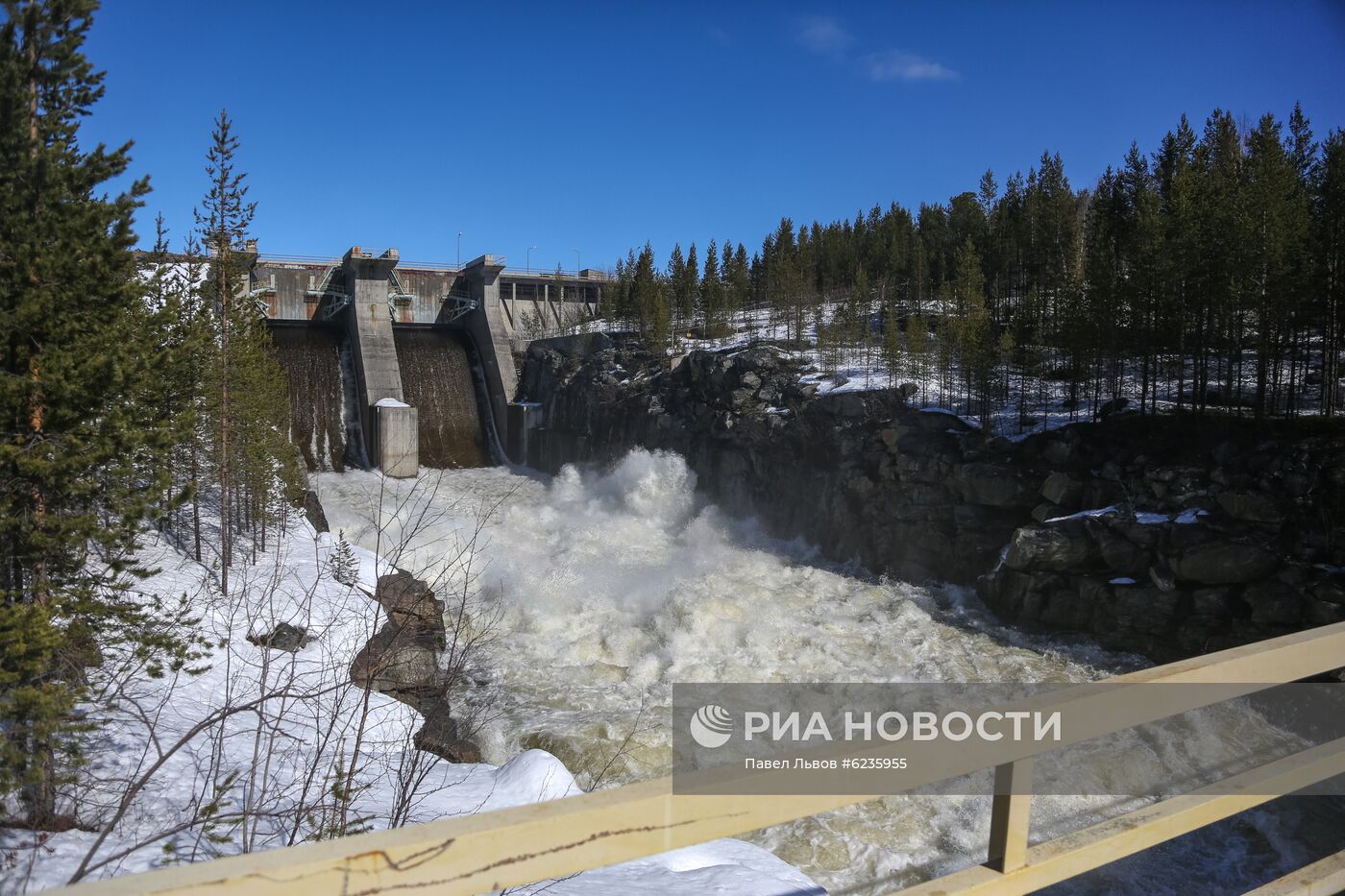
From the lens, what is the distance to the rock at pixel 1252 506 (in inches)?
552

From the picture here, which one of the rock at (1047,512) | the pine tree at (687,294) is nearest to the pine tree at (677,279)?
the pine tree at (687,294)

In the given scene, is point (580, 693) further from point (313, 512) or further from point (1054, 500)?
point (313, 512)

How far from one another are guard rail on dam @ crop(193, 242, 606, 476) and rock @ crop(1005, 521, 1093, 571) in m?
21.1

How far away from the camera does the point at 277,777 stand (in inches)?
267

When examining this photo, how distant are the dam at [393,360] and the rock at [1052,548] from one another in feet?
69.1

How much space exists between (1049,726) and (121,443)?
32.7 feet

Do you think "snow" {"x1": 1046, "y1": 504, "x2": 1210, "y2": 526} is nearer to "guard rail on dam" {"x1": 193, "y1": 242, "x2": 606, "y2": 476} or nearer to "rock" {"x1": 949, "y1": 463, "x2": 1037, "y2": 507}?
"rock" {"x1": 949, "y1": 463, "x2": 1037, "y2": 507}

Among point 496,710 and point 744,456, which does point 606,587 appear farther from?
point 744,456

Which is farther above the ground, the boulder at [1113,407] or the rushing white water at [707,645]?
the boulder at [1113,407]

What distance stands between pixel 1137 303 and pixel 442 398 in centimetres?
2495

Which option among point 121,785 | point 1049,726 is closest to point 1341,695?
point 1049,726

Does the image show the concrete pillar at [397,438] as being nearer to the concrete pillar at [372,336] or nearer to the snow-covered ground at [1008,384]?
the concrete pillar at [372,336]

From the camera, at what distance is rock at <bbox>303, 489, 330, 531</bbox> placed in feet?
71.9

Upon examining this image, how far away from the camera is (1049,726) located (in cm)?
169
